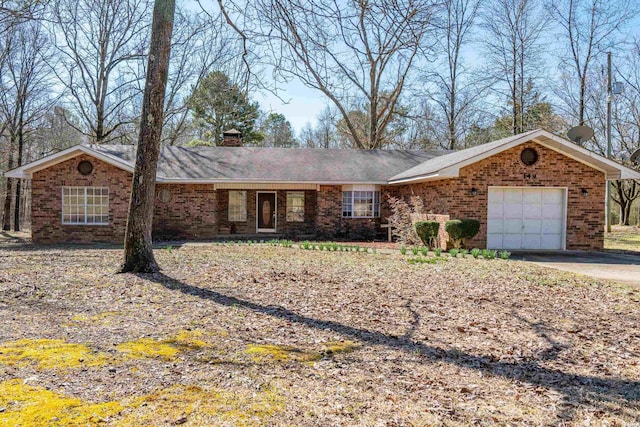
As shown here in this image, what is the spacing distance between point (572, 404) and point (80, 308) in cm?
557

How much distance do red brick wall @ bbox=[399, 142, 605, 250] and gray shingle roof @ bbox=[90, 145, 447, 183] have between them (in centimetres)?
497

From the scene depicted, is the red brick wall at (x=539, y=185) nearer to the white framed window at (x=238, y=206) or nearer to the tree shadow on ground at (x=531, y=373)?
the white framed window at (x=238, y=206)

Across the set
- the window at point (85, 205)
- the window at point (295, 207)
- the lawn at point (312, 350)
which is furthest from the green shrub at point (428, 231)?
the window at point (85, 205)

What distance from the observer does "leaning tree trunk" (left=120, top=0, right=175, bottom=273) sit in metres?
8.12

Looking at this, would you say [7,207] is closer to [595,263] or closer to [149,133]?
[149,133]

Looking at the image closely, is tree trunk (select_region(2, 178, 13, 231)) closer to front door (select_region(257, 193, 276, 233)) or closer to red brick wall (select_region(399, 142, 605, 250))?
front door (select_region(257, 193, 276, 233))

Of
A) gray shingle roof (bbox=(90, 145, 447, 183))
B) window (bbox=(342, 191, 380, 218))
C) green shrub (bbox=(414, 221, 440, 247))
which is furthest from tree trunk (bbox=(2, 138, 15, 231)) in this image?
green shrub (bbox=(414, 221, 440, 247))

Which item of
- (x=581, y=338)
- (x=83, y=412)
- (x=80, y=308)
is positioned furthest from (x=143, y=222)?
(x=581, y=338)

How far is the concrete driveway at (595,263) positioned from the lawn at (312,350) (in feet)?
5.71

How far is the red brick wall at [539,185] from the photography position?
13.8m

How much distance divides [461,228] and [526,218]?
2873mm

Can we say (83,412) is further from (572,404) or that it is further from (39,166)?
(39,166)

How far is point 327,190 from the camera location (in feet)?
60.8

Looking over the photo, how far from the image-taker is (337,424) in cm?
296
